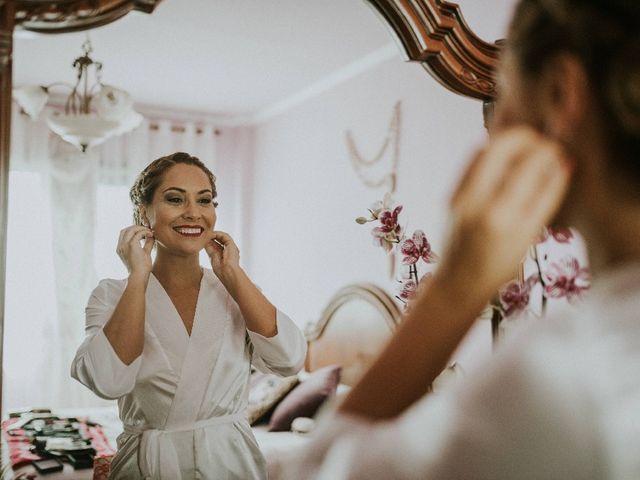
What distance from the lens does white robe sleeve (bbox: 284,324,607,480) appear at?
0.26 metres

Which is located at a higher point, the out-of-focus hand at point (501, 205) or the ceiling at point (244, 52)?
the ceiling at point (244, 52)

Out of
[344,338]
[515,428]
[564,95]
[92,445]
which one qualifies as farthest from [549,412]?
[344,338]

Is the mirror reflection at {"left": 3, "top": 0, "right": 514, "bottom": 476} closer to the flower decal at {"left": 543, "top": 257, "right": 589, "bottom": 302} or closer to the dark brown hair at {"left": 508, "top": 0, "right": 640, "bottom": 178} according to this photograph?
the flower decal at {"left": 543, "top": 257, "right": 589, "bottom": 302}

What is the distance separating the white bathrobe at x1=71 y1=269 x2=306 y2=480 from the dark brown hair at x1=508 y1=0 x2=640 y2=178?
0.57 m

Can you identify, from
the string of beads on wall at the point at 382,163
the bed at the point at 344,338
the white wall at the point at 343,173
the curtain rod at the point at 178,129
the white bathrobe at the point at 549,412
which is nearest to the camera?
the white bathrobe at the point at 549,412

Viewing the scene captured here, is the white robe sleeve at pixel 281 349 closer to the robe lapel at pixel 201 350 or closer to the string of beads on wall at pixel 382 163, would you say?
the robe lapel at pixel 201 350

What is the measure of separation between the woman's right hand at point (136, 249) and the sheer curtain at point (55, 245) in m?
0.02

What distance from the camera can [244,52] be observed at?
1.09 m

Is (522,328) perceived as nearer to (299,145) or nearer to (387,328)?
(387,328)

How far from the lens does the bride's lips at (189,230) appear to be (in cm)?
77

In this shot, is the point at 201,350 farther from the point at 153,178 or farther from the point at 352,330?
the point at 352,330

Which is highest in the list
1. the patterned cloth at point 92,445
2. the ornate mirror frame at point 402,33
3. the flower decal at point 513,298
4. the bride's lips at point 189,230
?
the ornate mirror frame at point 402,33

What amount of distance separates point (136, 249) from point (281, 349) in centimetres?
22

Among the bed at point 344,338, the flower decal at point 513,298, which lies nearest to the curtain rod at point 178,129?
the bed at point 344,338
